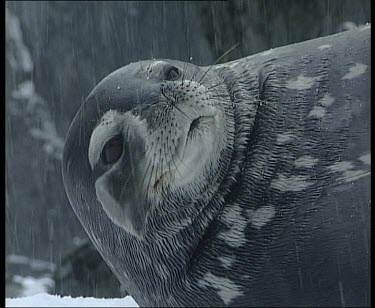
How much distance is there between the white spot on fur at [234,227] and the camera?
2051 mm

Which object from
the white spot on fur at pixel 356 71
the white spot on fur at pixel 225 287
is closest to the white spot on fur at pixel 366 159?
the white spot on fur at pixel 356 71

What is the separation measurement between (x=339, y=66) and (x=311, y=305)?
26.9 inches

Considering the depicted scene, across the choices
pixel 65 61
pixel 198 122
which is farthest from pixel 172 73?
pixel 65 61

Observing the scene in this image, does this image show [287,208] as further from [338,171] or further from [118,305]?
[118,305]

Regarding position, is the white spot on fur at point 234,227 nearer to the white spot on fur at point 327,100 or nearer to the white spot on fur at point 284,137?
the white spot on fur at point 284,137

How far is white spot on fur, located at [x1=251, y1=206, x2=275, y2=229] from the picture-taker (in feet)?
6.68

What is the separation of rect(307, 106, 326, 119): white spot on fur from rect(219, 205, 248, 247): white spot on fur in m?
0.33

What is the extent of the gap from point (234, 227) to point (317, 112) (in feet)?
1.30

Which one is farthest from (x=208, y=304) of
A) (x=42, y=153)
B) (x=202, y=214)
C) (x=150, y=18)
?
(x=42, y=153)

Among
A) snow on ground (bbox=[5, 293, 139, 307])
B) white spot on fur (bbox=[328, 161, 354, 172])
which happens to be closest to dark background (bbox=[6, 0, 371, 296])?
snow on ground (bbox=[5, 293, 139, 307])

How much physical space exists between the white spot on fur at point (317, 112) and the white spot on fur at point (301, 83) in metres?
0.08

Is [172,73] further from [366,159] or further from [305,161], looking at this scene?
[366,159]

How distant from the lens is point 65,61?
218 inches

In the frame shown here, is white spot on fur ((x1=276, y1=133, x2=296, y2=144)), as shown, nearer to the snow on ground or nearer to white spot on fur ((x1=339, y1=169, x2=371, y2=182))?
white spot on fur ((x1=339, y1=169, x2=371, y2=182))
